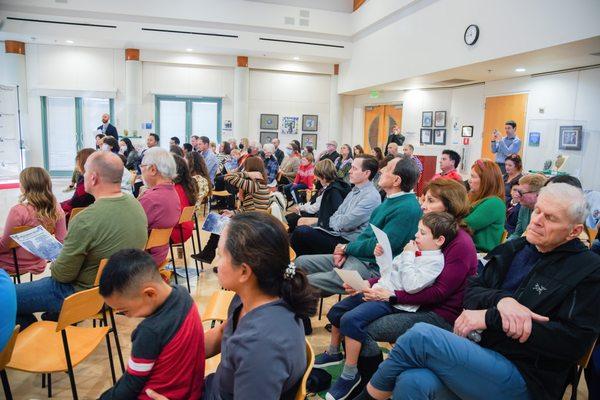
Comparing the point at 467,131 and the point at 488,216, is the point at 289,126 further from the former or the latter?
the point at 488,216

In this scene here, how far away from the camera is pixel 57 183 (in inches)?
462

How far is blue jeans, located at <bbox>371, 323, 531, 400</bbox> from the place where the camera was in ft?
5.57

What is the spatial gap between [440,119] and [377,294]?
9.13m

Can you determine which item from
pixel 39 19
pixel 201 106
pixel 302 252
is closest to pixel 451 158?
pixel 302 252

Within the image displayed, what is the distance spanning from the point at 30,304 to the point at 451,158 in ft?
16.7

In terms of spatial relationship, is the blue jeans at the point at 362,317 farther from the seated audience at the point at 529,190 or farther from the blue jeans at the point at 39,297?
the seated audience at the point at 529,190

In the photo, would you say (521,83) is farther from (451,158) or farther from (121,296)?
(121,296)

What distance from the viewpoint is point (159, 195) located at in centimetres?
352

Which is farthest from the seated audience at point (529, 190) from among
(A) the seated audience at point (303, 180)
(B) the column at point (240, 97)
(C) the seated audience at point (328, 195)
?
(B) the column at point (240, 97)

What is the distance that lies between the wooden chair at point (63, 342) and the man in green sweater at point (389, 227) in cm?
142

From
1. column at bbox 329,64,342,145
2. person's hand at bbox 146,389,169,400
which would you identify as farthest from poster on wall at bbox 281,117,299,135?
person's hand at bbox 146,389,169,400

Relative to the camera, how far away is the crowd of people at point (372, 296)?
1.34 metres

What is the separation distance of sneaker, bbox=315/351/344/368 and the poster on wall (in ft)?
38.0

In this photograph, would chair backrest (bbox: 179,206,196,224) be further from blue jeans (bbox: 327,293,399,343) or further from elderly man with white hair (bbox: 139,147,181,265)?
blue jeans (bbox: 327,293,399,343)
